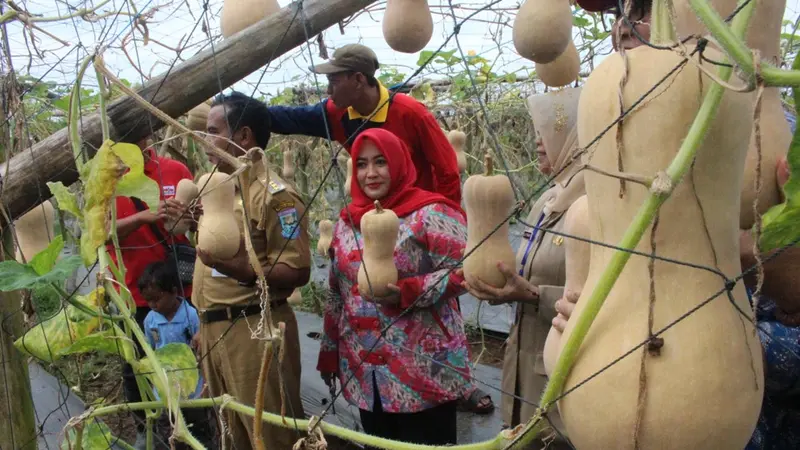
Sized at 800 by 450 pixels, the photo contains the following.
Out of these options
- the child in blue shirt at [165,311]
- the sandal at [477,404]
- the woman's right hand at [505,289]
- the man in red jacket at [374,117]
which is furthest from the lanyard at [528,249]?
the sandal at [477,404]

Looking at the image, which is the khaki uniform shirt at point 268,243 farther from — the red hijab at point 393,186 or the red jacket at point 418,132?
the red jacket at point 418,132

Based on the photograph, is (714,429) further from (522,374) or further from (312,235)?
(312,235)

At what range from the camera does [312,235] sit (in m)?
6.71

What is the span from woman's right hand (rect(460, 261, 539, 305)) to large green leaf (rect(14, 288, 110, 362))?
0.80 m

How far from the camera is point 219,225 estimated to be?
1.85 m

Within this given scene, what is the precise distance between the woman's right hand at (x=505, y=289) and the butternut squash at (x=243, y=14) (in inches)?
28.3

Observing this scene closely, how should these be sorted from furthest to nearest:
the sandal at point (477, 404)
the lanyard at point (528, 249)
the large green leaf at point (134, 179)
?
the sandal at point (477, 404), the lanyard at point (528, 249), the large green leaf at point (134, 179)

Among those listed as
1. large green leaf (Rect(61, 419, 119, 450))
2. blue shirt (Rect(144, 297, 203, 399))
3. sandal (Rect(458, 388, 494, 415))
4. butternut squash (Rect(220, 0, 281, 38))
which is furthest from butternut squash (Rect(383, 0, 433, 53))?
sandal (Rect(458, 388, 494, 415))

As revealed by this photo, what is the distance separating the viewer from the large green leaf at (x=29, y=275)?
1213 millimetres

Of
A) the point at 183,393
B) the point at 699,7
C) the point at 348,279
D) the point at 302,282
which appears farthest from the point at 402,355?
the point at 699,7

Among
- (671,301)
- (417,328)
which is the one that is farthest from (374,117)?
(671,301)

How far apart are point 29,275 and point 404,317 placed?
3.36ft

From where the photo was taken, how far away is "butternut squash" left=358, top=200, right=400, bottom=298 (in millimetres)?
1696

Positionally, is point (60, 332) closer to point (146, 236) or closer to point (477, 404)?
point (146, 236)
